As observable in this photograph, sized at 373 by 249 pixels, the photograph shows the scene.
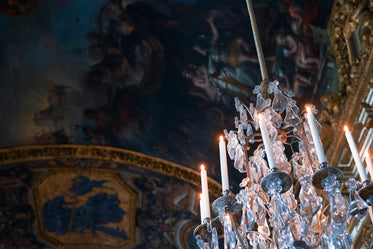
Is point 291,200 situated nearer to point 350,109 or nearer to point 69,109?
point 350,109

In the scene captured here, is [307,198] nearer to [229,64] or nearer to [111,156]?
[229,64]

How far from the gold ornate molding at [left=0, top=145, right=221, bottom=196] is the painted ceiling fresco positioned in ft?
0.54

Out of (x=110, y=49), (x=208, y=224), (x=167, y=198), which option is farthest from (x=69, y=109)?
(x=208, y=224)

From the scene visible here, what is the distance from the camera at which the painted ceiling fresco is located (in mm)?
8078

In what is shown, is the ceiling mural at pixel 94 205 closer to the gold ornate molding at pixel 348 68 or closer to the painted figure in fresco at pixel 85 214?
the painted figure in fresco at pixel 85 214

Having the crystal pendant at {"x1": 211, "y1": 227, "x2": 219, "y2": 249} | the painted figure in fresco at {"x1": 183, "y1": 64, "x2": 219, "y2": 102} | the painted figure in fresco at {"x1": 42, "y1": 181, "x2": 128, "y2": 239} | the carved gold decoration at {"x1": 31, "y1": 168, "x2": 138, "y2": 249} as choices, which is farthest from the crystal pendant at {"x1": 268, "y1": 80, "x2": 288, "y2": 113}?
the painted figure in fresco at {"x1": 42, "y1": 181, "x2": 128, "y2": 239}

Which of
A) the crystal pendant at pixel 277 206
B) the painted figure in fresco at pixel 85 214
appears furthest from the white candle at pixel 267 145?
the painted figure in fresco at pixel 85 214

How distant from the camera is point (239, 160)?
4824 millimetres

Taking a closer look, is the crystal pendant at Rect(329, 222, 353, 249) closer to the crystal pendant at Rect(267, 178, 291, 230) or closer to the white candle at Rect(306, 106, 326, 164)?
the crystal pendant at Rect(267, 178, 291, 230)

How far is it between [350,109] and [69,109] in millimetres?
6146

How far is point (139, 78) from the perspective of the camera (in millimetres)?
9492

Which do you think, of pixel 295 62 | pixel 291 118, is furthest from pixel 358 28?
pixel 291 118

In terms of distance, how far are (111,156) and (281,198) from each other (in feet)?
24.7

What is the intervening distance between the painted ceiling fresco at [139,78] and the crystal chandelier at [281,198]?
3335 millimetres
